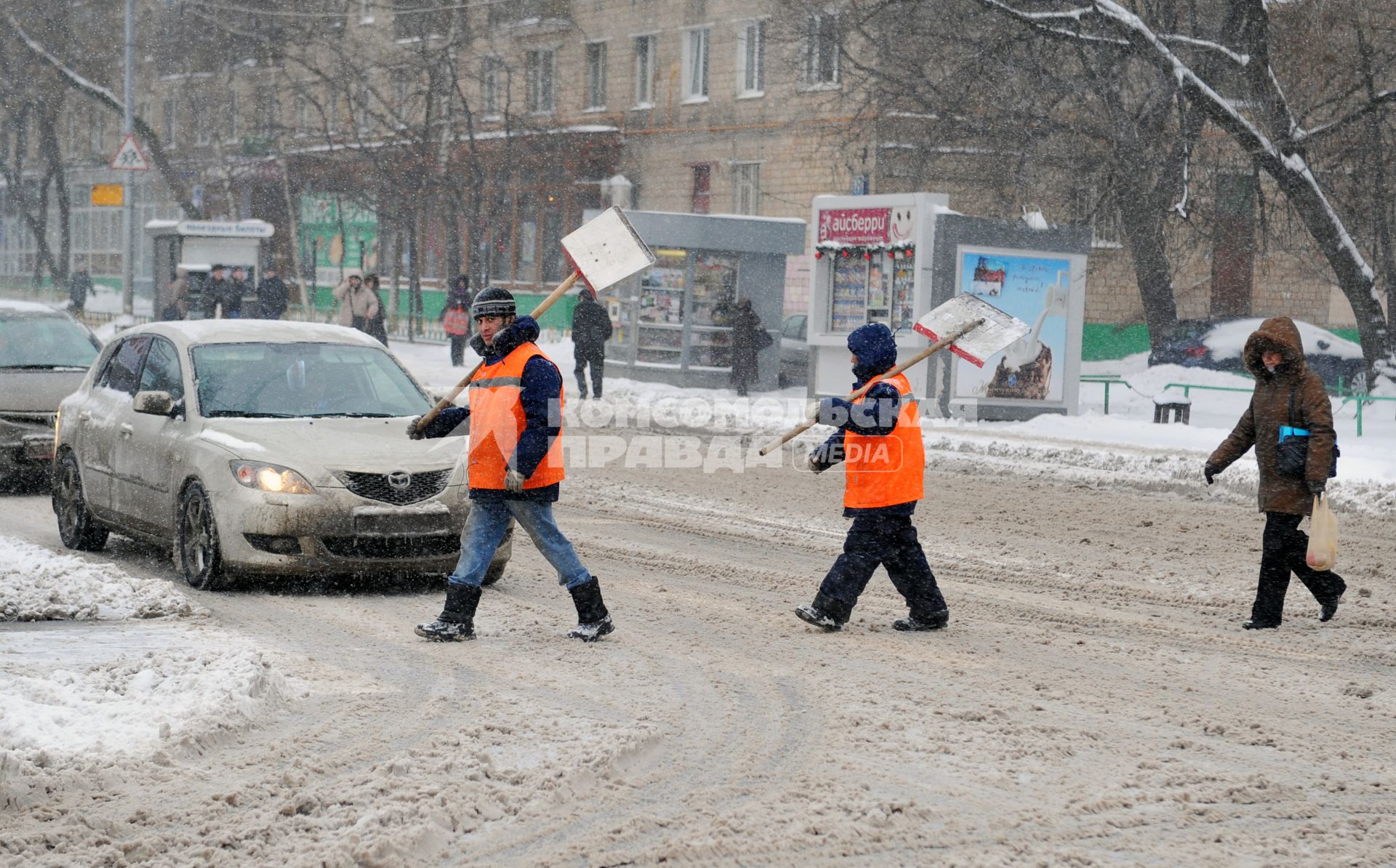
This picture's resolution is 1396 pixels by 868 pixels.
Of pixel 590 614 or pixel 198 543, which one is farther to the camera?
pixel 198 543

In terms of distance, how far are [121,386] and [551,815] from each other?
658 centimetres

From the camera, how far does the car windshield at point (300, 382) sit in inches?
387

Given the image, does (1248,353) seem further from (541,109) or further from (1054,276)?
(541,109)

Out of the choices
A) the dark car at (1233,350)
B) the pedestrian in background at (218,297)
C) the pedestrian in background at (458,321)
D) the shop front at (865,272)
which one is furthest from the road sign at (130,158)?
the dark car at (1233,350)

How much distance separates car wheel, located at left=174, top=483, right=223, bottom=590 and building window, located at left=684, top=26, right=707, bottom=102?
35560 mm

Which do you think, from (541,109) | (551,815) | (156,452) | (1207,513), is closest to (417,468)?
(156,452)

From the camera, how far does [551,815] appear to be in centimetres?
514

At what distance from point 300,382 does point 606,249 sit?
199cm

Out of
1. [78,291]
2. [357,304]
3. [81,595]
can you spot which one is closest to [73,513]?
[81,595]

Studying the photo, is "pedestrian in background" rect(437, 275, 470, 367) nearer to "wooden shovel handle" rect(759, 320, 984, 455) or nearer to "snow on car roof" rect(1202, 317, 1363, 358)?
"snow on car roof" rect(1202, 317, 1363, 358)

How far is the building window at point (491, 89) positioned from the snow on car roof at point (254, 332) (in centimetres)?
3573

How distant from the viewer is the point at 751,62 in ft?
140

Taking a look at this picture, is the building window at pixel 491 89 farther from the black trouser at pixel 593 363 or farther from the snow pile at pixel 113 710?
the snow pile at pixel 113 710

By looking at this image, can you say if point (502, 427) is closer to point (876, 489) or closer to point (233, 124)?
point (876, 489)
